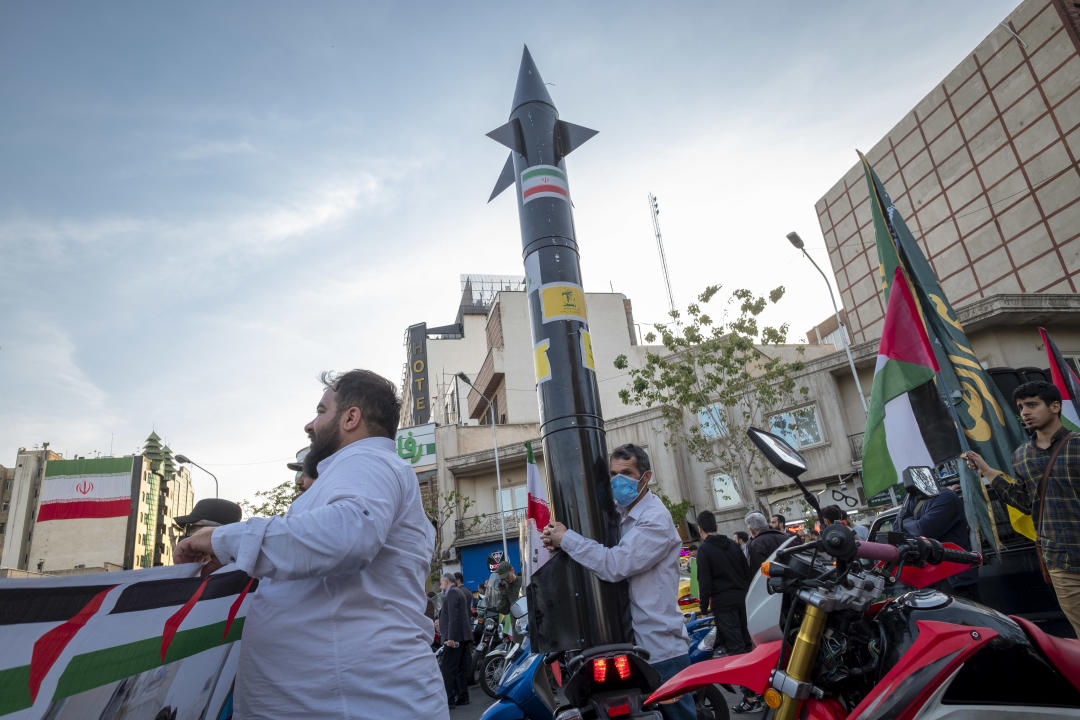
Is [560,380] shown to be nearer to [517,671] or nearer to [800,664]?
[517,671]

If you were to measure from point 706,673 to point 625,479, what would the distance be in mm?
1600

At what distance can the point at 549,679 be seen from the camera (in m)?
4.64

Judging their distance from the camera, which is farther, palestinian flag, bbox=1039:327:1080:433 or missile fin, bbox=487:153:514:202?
palestinian flag, bbox=1039:327:1080:433

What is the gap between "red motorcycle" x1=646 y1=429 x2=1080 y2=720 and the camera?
206cm

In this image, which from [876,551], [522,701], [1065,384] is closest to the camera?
[876,551]

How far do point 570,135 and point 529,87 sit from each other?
0.71 metres

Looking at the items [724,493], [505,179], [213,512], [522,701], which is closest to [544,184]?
[505,179]

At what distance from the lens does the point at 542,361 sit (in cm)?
543

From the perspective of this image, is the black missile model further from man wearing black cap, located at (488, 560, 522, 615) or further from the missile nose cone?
man wearing black cap, located at (488, 560, 522, 615)

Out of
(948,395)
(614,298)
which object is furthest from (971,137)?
(948,395)

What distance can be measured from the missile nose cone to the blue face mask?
4.27 metres

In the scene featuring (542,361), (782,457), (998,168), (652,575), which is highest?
(998,168)

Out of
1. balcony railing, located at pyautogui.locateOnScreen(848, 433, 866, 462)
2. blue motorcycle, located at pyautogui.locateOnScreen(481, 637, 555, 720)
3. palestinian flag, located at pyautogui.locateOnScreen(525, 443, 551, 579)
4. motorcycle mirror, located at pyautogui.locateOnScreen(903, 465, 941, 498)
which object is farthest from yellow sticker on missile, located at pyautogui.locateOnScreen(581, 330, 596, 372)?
balcony railing, located at pyautogui.locateOnScreen(848, 433, 866, 462)

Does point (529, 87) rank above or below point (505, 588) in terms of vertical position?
above
